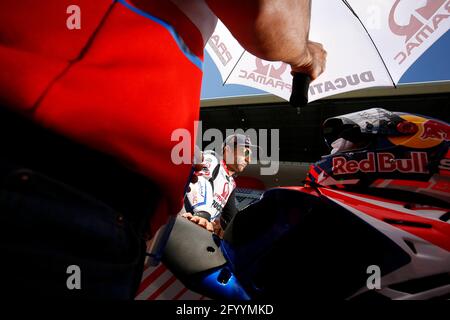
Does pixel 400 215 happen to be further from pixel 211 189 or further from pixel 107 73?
pixel 211 189

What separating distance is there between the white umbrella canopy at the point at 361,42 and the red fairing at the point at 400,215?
4.82ft

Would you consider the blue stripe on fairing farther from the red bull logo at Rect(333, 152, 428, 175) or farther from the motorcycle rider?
the motorcycle rider

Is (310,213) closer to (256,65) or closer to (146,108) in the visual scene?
(146,108)

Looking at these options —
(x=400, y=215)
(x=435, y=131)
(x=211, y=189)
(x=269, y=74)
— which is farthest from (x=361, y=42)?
(x=211, y=189)

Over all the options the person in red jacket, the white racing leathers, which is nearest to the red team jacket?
the person in red jacket

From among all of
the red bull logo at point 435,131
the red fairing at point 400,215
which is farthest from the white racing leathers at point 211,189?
the red bull logo at point 435,131

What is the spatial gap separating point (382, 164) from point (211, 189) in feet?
6.16

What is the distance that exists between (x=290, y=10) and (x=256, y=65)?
2.41 meters

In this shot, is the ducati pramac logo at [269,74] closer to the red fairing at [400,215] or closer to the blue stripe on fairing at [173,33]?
the red fairing at [400,215]

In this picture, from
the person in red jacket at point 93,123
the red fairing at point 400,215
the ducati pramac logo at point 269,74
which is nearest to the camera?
the person in red jacket at point 93,123

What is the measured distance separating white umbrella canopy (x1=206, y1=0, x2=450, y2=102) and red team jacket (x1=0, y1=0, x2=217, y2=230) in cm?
171

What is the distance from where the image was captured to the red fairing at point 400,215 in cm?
104

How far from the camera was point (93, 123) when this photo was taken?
1.39 ft

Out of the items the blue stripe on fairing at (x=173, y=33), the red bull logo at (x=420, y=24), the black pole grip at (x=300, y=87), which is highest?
the red bull logo at (x=420, y=24)
